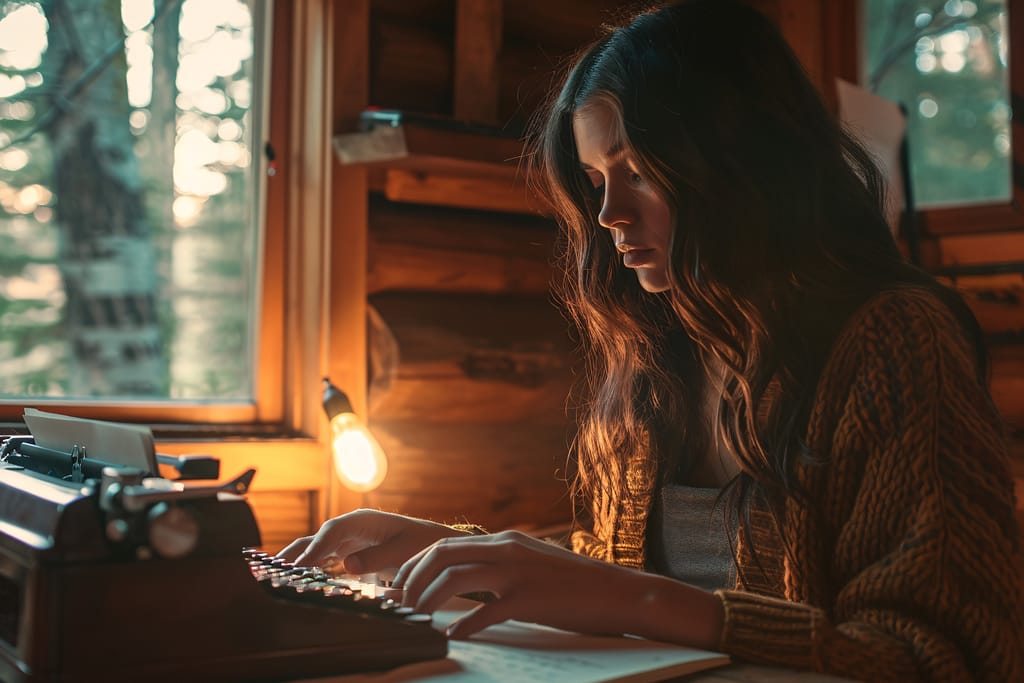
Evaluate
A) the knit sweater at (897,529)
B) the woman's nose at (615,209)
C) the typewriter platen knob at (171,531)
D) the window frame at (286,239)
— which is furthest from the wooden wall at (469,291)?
the typewriter platen knob at (171,531)

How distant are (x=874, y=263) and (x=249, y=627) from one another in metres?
0.89

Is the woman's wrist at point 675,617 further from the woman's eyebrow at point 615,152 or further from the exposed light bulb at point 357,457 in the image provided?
the exposed light bulb at point 357,457

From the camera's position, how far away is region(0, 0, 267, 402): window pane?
1.97 m

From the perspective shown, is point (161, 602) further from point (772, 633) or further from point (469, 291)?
point (469, 291)

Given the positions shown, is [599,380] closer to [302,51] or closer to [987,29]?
[302,51]

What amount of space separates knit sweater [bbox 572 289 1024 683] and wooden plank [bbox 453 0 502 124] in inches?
51.4

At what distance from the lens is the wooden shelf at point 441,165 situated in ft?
6.62

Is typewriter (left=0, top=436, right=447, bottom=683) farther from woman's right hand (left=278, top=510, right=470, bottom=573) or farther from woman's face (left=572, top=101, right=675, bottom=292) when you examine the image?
woman's face (left=572, top=101, right=675, bottom=292)

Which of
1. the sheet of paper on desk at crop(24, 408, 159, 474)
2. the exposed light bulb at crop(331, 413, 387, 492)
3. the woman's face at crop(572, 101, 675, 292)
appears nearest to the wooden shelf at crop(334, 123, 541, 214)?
the exposed light bulb at crop(331, 413, 387, 492)

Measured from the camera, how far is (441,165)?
7.02 ft

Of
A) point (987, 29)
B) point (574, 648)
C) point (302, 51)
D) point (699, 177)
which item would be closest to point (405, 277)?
point (302, 51)

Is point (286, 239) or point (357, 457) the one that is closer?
point (357, 457)

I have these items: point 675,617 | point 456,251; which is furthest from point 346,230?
point 675,617

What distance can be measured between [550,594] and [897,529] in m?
0.37
